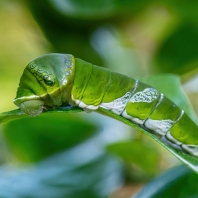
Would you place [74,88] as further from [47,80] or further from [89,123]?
[89,123]

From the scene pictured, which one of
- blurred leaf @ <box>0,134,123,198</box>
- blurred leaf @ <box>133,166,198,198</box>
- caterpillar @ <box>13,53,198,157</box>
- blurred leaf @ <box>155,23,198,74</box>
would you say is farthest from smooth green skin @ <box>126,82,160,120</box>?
blurred leaf @ <box>155,23,198,74</box>

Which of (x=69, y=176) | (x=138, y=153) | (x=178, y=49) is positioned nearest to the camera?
(x=138, y=153)

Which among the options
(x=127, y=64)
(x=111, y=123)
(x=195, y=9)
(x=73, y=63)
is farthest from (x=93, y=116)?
(x=73, y=63)

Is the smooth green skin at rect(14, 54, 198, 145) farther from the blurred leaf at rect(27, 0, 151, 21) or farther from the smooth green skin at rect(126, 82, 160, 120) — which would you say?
the blurred leaf at rect(27, 0, 151, 21)

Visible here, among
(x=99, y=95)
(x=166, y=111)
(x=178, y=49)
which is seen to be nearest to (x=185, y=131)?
(x=166, y=111)

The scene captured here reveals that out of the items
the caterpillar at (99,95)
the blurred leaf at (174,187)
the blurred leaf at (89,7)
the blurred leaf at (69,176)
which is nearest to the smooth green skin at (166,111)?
the caterpillar at (99,95)

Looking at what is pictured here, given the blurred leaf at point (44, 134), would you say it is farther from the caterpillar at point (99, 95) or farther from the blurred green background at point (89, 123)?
the caterpillar at point (99, 95)
